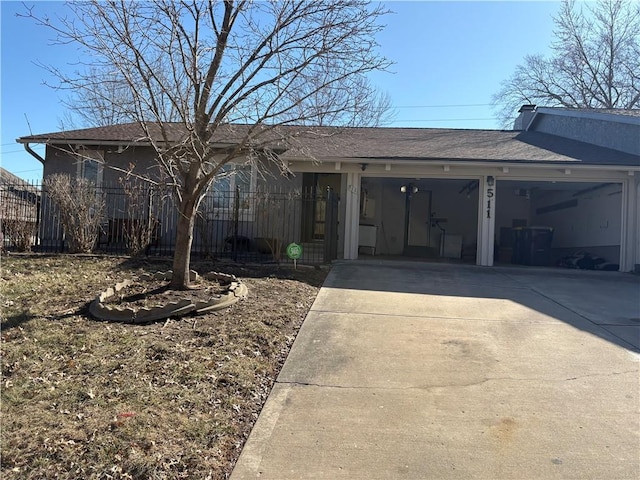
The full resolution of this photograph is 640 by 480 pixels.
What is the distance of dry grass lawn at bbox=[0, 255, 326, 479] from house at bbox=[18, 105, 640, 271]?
4.15 m

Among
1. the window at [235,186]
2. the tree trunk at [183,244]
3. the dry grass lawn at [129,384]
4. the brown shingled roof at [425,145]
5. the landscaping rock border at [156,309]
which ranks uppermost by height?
the brown shingled roof at [425,145]

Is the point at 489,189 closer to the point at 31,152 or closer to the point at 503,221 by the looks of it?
the point at 503,221

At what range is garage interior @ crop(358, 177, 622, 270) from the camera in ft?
44.9

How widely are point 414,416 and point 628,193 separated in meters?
11.1

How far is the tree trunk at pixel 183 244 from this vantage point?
6.70 metres

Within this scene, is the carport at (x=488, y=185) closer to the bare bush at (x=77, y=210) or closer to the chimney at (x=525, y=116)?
the chimney at (x=525, y=116)

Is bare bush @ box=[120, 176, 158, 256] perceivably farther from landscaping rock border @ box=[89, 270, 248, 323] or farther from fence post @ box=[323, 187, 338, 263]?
fence post @ box=[323, 187, 338, 263]

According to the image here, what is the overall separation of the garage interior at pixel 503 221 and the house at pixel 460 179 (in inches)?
1.6

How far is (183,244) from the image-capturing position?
6762 mm

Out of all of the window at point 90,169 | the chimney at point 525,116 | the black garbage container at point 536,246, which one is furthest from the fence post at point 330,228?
the chimney at point 525,116

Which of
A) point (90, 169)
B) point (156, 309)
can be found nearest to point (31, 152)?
point (90, 169)

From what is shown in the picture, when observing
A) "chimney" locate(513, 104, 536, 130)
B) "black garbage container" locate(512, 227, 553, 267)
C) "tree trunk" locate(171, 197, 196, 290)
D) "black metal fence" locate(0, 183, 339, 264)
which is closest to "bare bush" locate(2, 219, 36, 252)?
"black metal fence" locate(0, 183, 339, 264)

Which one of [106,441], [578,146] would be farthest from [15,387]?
[578,146]

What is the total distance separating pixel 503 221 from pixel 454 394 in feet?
50.9
